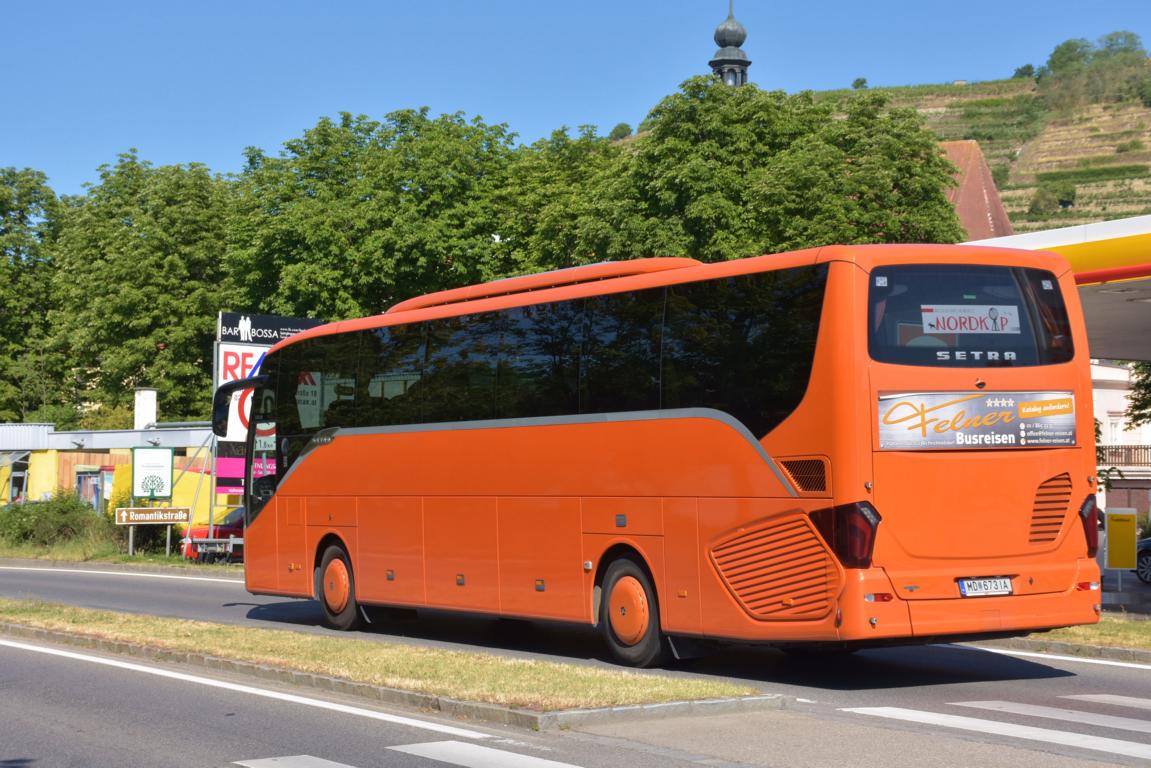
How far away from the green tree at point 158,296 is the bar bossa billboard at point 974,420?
50384 millimetres

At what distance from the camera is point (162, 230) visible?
65188mm

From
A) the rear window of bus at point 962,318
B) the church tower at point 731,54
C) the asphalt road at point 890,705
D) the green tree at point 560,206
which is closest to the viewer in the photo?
the asphalt road at point 890,705

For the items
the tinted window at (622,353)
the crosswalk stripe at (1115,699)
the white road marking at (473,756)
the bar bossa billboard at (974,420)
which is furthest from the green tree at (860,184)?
the white road marking at (473,756)

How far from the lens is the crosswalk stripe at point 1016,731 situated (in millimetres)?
9438

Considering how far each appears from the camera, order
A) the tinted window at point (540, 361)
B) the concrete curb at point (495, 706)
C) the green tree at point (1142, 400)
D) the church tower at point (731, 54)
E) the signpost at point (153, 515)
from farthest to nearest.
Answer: the church tower at point (731, 54) < the green tree at point (1142, 400) < the signpost at point (153, 515) < the tinted window at point (540, 361) < the concrete curb at point (495, 706)

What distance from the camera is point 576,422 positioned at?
49.9ft

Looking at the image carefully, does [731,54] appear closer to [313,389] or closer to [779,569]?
[313,389]

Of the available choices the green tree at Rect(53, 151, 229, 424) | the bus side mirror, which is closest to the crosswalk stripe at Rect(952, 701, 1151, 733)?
the bus side mirror

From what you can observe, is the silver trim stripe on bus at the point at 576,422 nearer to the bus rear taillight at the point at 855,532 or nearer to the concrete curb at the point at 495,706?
the bus rear taillight at the point at 855,532

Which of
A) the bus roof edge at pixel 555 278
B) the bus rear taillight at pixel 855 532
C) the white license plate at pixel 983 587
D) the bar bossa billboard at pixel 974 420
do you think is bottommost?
the white license plate at pixel 983 587

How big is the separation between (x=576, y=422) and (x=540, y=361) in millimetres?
909

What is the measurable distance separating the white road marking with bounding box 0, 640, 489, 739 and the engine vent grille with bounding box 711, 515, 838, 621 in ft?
11.3

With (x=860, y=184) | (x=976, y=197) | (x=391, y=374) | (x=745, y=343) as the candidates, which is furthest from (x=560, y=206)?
(x=976, y=197)

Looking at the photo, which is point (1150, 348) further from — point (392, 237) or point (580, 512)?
point (392, 237)
